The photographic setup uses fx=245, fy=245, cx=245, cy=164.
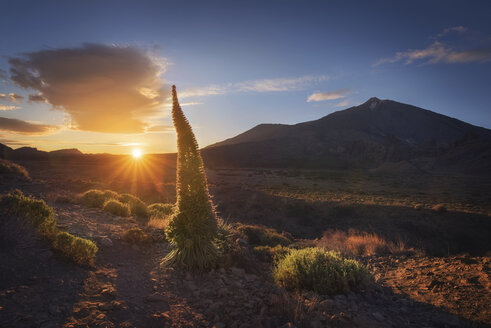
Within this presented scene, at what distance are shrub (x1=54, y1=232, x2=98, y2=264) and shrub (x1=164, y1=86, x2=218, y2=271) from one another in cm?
175

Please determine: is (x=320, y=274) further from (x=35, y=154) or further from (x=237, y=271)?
(x=35, y=154)

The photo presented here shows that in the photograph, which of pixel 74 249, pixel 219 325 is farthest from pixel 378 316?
pixel 74 249

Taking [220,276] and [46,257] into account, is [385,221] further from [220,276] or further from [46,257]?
[46,257]

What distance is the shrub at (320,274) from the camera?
499cm

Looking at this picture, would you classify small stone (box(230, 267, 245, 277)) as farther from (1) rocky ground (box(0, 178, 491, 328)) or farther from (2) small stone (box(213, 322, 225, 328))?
(2) small stone (box(213, 322, 225, 328))

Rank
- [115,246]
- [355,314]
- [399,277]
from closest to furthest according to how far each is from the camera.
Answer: [355,314] < [399,277] < [115,246]

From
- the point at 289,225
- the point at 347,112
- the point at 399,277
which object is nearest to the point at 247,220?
the point at 289,225

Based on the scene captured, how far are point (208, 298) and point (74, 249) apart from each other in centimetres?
294

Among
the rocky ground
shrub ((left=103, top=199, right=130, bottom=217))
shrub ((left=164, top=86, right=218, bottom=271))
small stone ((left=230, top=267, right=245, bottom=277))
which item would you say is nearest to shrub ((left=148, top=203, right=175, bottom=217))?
shrub ((left=103, top=199, right=130, bottom=217))

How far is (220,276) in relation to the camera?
551 cm

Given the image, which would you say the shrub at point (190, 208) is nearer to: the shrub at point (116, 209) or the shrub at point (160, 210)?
the shrub at point (116, 209)

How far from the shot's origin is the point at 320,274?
17.2ft

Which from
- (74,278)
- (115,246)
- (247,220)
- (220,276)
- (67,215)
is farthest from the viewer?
(247,220)

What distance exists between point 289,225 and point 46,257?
1806cm
